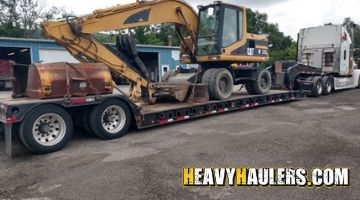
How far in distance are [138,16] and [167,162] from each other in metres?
4.51

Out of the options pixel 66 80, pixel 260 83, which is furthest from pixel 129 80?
pixel 260 83

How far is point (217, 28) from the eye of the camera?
10.8 m

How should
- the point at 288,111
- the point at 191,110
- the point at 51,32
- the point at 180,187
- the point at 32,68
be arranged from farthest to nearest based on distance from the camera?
the point at 288,111 → the point at 191,110 → the point at 51,32 → the point at 32,68 → the point at 180,187

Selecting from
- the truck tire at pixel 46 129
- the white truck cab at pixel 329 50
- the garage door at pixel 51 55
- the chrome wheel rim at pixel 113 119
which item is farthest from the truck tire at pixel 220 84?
the garage door at pixel 51 55

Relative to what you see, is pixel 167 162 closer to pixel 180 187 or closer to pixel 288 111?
pixel 180 187

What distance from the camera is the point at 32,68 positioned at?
7.30 metres

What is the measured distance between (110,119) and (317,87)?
37.3 feet

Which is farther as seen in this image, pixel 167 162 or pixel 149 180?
pixel 167 162

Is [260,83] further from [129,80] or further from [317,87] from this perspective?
[129,80]

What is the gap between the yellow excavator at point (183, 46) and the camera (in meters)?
8.37

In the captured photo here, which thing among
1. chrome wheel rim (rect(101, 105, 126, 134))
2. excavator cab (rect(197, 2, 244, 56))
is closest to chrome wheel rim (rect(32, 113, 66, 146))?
chrome wheel rim (rect(101, 105, 126, 134))

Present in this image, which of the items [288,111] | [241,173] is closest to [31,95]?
[241,173]

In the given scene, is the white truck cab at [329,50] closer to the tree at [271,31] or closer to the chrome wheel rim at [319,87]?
the chrome wheel rim at [319,87]

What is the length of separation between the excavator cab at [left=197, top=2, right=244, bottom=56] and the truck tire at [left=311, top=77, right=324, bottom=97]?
6.17 metres
